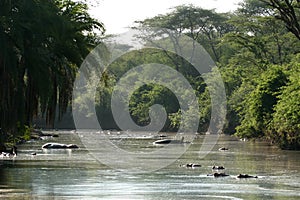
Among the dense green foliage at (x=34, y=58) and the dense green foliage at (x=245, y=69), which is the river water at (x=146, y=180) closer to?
the dense green foliage at (x=34, y=58)

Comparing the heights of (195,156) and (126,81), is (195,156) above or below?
below

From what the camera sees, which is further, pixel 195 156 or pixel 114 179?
pixel 195 156

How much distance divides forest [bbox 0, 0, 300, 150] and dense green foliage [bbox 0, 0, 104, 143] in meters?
0.03

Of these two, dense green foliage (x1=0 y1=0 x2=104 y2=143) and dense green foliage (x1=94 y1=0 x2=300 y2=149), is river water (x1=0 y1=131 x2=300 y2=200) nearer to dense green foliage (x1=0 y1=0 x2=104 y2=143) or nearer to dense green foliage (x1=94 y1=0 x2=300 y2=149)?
dense green foliage (x1=0 y1=0 x2=104 y2=143)

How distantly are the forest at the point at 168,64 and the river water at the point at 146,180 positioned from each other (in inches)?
66.8

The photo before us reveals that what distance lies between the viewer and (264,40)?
63.5 meters

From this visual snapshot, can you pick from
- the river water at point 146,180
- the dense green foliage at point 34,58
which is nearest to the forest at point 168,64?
the dense green foliage at point 34,58

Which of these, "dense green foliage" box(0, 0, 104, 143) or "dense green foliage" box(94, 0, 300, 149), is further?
"dense green foliage" box(94, 0, 300, 149)

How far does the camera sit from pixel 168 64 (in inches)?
3408

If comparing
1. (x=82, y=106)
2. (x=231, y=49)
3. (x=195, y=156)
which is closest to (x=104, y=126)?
(x=82, y=106)

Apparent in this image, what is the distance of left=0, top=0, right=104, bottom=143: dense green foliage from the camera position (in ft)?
68.5

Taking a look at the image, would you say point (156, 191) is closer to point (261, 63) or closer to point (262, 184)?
point (262, 184)

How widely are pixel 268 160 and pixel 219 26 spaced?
157 feet

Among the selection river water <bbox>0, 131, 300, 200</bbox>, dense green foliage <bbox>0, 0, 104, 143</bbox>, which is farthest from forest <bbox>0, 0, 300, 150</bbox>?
river water <bbox>0, 131, 300, 200</bbox>
